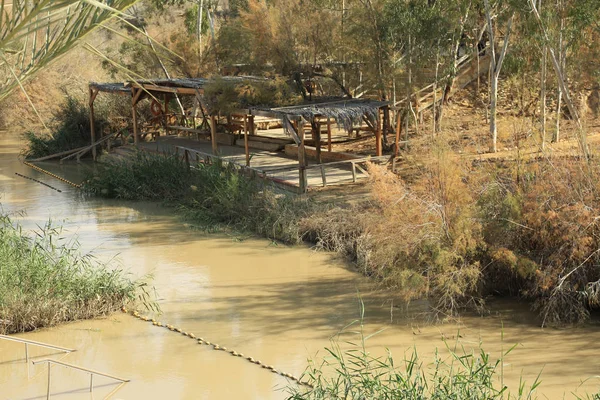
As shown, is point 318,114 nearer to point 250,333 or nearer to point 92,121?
point 250,333

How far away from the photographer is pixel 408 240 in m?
11.3

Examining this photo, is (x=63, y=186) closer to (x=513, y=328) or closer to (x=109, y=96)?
(x=109, y=96)

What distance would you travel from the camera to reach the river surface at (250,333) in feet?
30.5

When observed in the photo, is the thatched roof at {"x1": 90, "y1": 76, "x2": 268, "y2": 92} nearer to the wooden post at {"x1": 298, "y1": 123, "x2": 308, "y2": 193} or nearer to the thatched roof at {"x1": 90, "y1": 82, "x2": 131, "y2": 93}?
the thatched roof at {"x1": 90, "y1": 82, "x2": 131, "y2": 93}

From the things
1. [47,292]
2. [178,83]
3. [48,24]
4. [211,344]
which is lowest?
[211,344]

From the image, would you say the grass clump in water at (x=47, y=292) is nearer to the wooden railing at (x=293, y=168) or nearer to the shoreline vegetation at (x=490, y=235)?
the shoreline vegetation at (x=490, y=235)

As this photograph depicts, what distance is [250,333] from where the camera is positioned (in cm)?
1097

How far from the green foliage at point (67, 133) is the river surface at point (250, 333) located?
44.1 feet

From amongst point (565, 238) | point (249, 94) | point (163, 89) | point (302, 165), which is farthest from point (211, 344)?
point (249, 94)

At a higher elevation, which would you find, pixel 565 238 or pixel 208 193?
pixel 208 193

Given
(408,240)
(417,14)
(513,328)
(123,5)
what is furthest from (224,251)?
(123,5)

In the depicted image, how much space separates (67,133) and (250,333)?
19.6 metres

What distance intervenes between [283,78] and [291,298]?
9303mm

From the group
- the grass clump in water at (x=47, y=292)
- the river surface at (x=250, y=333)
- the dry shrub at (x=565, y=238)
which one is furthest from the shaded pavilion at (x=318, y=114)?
the dry shrub at (x=565, y=238)
